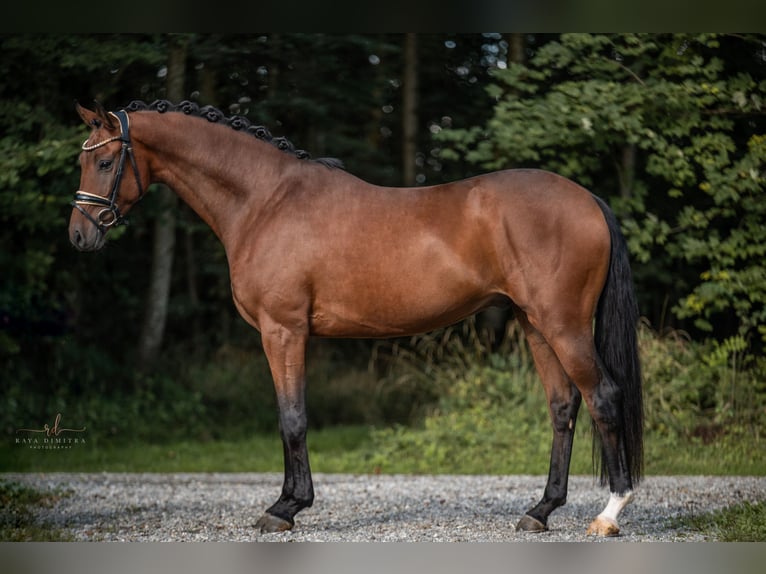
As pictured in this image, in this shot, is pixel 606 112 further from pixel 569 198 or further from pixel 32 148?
pixel 32 148

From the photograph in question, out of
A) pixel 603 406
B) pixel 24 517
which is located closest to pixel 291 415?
pixel 603 406

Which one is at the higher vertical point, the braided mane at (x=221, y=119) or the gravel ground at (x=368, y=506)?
the braided mane at (x=221, y=119)

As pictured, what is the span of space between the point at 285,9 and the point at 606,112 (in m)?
3.59

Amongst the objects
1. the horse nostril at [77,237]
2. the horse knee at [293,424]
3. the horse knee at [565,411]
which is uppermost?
the horse nostril at [77,237]

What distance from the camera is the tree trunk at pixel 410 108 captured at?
35.7 feet

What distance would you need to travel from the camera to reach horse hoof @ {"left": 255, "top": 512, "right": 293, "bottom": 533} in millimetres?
4941

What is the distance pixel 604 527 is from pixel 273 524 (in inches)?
74.4

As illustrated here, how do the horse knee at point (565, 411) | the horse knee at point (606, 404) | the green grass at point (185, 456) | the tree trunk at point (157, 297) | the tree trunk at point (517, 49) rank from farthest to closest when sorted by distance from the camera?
1. the tree trunk at point (157, 297)
2. the tree trunk at point (517, 49)
3. the green grass at point (185, 456)
4. the horse knee at point (565, 411)
5. the horse knee at point (606, 404)

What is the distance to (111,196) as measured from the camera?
16.3ft

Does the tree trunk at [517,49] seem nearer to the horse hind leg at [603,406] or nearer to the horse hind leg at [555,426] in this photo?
the horse hind leg at [555,426]

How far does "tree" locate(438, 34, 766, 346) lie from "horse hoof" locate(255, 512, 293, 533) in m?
4.32

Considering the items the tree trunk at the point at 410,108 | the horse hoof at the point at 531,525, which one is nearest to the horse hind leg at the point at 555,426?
the horse hoof at the point at 531,525

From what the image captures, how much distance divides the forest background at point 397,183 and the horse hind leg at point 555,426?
2869 millimetres

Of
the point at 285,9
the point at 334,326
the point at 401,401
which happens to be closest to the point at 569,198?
the point at 334,326
